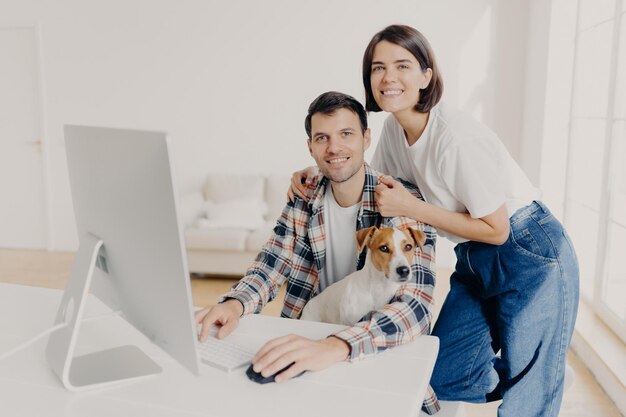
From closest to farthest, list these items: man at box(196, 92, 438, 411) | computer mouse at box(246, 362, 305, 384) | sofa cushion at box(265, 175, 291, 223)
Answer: computer mouse at box(246, 362, 305, 384) → man at box(196, 92, 438, 411) → sofa cushion at box(265, 175, 291, 223)

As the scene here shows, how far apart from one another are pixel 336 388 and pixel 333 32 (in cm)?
455

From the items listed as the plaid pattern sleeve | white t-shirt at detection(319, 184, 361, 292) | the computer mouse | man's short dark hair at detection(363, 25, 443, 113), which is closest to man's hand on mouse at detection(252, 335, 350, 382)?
the computer mouse

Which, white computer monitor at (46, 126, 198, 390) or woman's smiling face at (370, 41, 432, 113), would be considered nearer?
white computer monitor at (46, 126, 198, 390)

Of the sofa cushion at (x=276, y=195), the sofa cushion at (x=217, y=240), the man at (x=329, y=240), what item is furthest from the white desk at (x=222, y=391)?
the sofa cushion at (x=276, y=195)

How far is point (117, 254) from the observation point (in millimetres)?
1117

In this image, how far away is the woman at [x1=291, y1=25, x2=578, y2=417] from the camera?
170 centimetres

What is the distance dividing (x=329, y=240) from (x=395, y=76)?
53 centimetres

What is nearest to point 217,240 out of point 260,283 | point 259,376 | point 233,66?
point 233,66

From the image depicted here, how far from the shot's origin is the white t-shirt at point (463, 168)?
168cm

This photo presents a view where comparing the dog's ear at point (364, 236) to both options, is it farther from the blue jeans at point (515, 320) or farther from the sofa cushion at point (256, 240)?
the sofa cushion at point (256, 240)

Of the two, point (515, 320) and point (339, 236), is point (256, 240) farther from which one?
point (515, 320)

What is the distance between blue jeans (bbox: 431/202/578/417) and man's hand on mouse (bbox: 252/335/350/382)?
836 mm

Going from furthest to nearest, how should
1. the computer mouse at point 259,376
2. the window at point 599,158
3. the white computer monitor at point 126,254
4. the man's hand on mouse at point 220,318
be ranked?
1. the window at point 599,158
2. the man's hand on mouse at point 220,318
3. the computer mouse at point 259,376
4. the white computer monitor at point 126,254

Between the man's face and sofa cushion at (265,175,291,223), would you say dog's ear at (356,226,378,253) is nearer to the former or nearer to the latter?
the man's face
